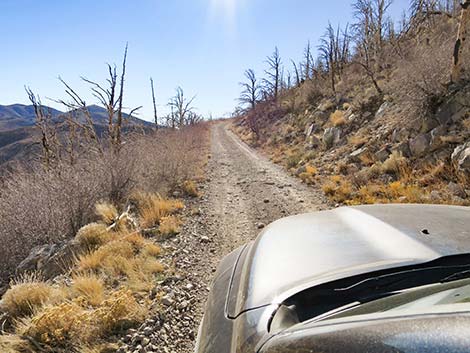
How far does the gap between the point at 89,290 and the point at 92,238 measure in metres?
2.05

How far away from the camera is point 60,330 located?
2734 millimetres

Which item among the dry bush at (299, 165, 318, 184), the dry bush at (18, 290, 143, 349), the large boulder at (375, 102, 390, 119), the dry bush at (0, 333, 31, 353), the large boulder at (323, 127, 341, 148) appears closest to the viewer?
the dry bush at (0, 333, 31, 353)

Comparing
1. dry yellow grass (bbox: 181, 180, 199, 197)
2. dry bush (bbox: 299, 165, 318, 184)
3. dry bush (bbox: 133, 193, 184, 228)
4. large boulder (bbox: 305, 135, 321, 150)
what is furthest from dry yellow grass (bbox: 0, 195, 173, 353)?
large boulder (bbox: 305, 135, 321, 150)

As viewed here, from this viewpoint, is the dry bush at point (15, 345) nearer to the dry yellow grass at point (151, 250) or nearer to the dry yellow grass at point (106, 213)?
the dry yellow grass at point (151, 250)

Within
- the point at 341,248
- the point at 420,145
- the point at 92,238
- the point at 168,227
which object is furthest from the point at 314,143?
the point at 341,248

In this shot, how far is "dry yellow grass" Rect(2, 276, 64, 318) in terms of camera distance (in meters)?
3.34

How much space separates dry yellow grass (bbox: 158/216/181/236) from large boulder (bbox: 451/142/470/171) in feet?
21.4

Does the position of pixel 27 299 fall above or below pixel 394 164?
below

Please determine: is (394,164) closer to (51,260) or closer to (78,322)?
(78,322)

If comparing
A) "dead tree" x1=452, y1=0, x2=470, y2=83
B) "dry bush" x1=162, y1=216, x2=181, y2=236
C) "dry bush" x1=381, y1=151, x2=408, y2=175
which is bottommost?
"dry bush" x1=162, y1=216, x2=181, y2=236

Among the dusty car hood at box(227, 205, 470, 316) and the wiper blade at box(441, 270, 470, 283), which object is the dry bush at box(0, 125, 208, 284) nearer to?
the dusty car hood at box(227, 205, 470, 316)

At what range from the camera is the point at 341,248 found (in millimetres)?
1562

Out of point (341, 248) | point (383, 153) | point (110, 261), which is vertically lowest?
point (110, 261)

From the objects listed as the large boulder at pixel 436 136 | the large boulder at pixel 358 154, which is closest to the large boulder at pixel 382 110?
the large boulder at pixel 358 154
